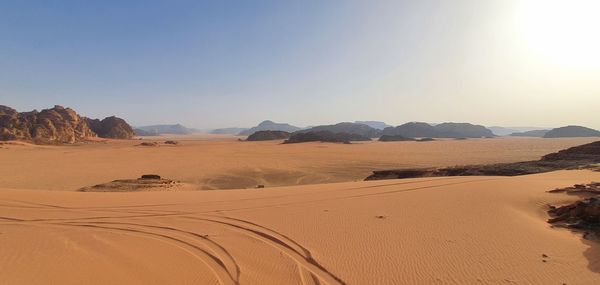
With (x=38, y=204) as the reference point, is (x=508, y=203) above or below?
above

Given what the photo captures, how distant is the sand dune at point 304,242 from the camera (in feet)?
14.6

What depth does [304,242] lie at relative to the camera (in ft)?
19.1

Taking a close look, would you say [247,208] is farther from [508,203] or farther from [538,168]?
[538,168]

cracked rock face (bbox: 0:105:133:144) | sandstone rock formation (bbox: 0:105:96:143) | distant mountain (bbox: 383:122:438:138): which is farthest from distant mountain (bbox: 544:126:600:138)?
sandstone rock formation (bbox: 0:105:96:143)

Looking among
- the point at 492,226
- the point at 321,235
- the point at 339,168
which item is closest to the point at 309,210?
the point at 321,235

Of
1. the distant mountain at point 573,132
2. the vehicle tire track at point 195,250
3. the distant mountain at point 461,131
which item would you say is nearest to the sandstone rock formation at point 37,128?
the vehicle tire track at point 195,250

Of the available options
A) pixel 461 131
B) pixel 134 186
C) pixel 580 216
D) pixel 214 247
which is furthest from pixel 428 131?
pixel 214 247

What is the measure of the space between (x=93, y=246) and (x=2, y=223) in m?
3.27

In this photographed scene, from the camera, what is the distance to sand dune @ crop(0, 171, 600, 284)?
4.46 metres

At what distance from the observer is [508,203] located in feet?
26.3

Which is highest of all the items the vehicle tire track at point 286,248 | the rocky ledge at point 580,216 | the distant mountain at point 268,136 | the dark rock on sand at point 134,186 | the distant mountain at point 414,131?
Answer: the distant mountain at point 414,131

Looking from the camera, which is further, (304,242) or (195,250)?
(304,242)

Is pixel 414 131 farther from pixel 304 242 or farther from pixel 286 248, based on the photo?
pixel 286 248

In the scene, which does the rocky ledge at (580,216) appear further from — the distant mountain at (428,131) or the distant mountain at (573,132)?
the distant mountain at (573,132)
